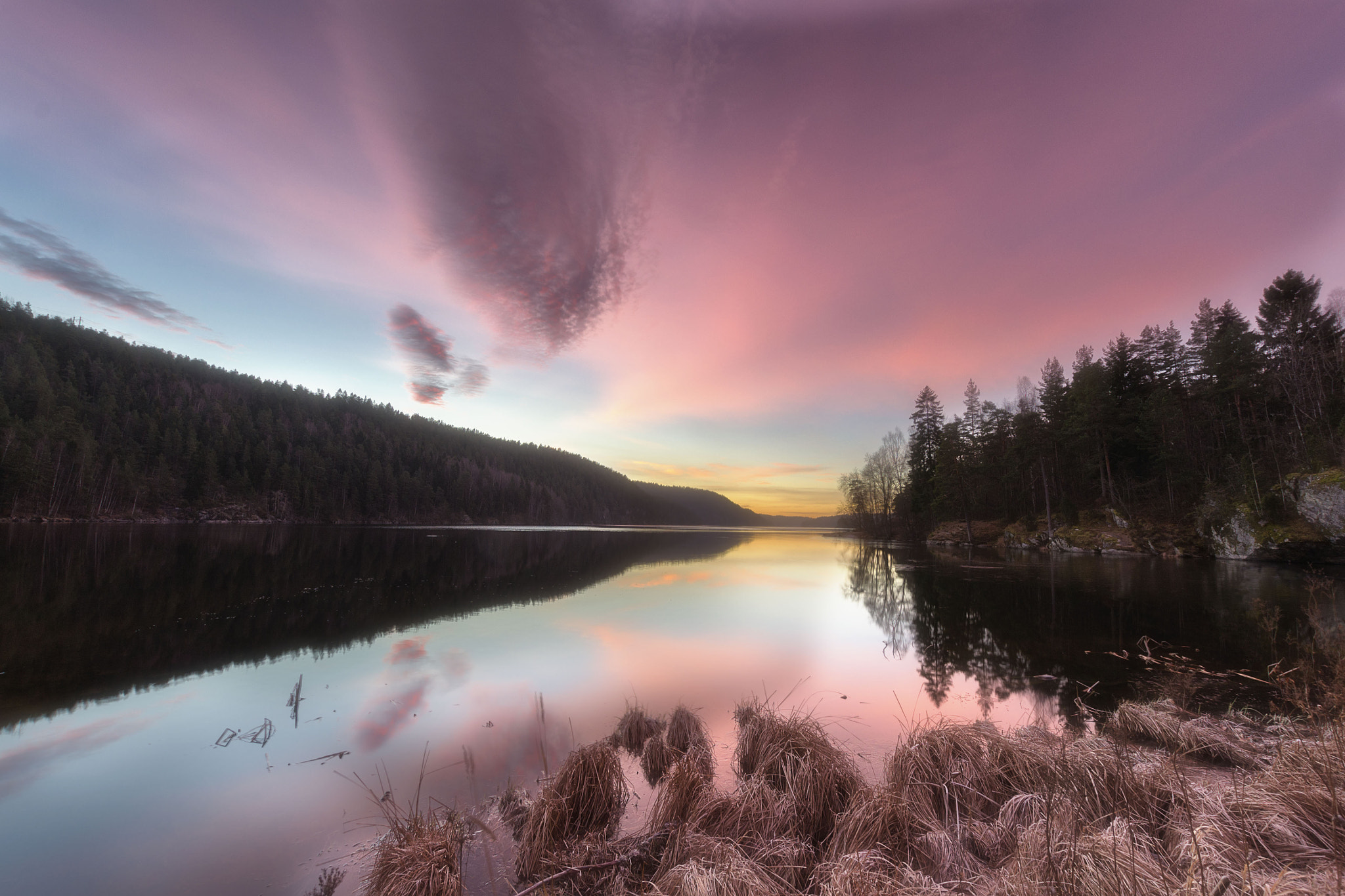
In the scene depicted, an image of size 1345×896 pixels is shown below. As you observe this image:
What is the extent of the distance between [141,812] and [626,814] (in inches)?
241

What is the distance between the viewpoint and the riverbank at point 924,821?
346 cm

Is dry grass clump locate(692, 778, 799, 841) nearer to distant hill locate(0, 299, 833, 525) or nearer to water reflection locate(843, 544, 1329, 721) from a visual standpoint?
water reflection locate(843, 544, 1329, 721)

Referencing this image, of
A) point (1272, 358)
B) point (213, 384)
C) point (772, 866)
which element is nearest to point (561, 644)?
point (772, 866)

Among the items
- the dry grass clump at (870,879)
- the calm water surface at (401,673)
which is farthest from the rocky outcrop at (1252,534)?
the dry grass clump at (870,879)

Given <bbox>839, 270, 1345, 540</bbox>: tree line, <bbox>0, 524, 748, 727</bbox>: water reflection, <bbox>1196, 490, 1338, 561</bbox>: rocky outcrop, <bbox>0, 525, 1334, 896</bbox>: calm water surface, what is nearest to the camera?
<bbox>0, 525, 1334, 896</bbox>: calm water surface

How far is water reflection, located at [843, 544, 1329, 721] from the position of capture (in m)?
11.8

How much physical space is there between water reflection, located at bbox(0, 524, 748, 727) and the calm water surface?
5.7 inches

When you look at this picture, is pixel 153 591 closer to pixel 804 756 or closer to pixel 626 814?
pixel 626 814

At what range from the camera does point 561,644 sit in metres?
14.9

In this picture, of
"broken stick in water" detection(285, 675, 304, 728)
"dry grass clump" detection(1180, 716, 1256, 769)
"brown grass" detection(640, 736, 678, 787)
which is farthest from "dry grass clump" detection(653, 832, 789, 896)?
"broken stick in water" detection(285, 675, 304, 728)

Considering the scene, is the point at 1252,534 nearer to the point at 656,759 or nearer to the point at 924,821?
the point at 924,821

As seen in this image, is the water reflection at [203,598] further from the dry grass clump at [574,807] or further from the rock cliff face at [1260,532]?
the rock cliff face at [1260,532]

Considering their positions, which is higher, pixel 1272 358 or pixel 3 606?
pixel 1272 358

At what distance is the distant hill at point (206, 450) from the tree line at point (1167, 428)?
11062 cm
